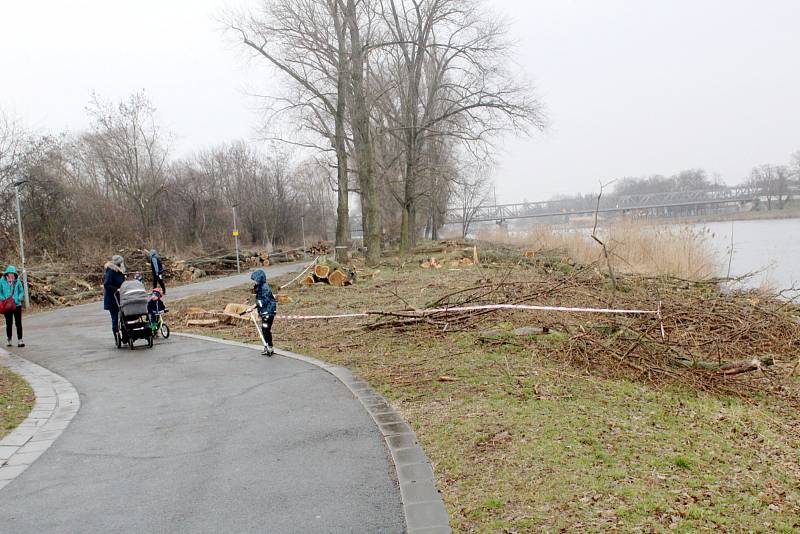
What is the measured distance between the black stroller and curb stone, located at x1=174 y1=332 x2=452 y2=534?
5.53 m

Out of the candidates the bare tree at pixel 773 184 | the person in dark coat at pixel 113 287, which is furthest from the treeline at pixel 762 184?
the person in dark coat at pixel 113 287

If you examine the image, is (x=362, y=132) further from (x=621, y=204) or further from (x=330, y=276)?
(x=621, y=204)

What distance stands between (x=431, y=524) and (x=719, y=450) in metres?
2.63

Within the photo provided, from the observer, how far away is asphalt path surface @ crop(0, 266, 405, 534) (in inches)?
185

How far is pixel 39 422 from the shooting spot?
7602mm

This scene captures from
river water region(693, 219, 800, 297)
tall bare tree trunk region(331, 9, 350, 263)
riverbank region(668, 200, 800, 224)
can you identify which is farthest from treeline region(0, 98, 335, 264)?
riverbank region(668, 200, 800, 224)

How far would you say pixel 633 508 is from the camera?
14.1 ft

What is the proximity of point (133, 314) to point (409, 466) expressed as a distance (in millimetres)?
8782

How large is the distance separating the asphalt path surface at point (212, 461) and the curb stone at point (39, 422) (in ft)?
0.43

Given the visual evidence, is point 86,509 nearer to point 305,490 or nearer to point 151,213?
point 305,490

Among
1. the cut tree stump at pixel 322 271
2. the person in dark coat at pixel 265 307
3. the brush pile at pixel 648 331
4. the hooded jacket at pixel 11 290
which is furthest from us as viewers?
the cut tree stump at pixel 322 271

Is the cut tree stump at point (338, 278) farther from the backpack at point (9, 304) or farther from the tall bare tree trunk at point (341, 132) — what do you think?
the backpack at point (9, 304)

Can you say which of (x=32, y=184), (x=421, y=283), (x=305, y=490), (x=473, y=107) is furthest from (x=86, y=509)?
(x=32, y=184)

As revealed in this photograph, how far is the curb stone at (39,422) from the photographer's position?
618 centimetres
